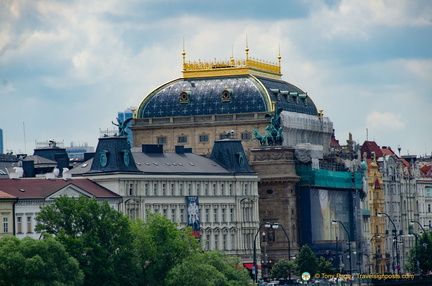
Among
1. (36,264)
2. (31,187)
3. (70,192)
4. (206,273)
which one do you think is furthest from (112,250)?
(70,192)

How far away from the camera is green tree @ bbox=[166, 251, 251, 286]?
177m

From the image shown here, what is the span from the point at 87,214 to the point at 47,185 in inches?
917

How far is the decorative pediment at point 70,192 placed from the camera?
19312 centimetres

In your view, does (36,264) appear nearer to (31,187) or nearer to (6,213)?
(6,213)

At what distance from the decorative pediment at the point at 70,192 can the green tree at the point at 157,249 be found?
12.0 m

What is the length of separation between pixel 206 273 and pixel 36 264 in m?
26.0

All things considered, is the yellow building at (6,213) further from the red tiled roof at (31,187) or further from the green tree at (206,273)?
the green tree at (206,273)

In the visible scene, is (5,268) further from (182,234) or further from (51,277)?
(182,234)

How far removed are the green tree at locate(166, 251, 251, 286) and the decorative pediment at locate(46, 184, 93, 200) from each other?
1778 cm

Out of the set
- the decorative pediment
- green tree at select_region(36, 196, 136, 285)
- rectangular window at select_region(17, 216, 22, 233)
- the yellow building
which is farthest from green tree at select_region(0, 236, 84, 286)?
the decorative pediment

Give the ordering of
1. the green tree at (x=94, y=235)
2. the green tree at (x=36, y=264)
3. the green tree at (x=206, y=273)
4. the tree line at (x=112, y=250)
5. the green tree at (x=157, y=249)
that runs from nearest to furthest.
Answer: the green tree at (x=36, y=264), the tree line at (x=112, y=250), the green tree at (x=94, y=235), the green tree at (x=206, y=273), the green tree at (x=157, y=249)

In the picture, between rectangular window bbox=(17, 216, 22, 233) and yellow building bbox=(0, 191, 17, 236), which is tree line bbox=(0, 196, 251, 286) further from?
rectangular window bbox=(17, 216, 22, 233)

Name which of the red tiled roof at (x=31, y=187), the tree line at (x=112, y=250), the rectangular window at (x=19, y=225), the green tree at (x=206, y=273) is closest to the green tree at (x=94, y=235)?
the tree line at (x=112, y=250)

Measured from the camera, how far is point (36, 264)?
6186 inches
